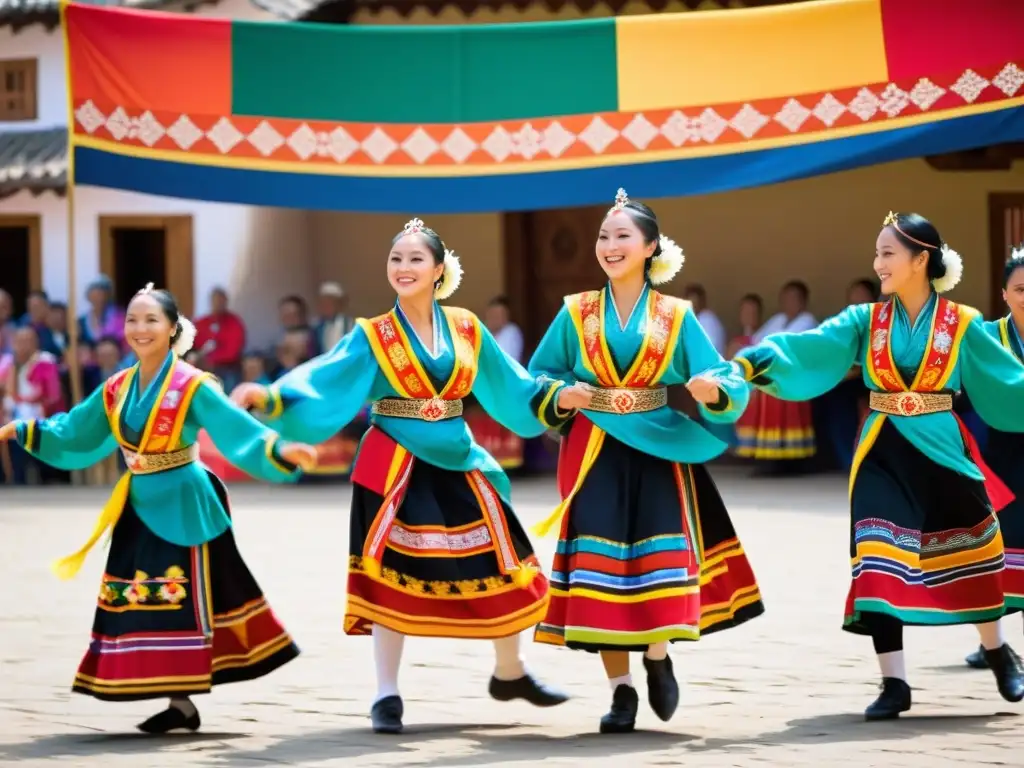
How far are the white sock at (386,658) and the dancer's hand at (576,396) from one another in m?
0.84

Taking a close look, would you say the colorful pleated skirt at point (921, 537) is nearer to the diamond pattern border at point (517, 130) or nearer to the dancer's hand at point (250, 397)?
the dancer's hand at point (250, 397)

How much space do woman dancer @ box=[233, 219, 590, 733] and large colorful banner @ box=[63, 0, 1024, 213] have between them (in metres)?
4.81

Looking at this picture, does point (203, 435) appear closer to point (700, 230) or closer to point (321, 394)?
point (700, 230)

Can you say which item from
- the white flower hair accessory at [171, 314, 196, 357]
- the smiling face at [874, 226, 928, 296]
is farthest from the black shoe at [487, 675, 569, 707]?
the smiling face at [874, 226, 928, 296]

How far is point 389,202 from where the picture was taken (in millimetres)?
11102

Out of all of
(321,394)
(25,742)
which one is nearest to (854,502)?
(321,394)

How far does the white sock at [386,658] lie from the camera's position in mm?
5828

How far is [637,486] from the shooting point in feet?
19.4

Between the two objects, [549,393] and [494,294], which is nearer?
[549,393]

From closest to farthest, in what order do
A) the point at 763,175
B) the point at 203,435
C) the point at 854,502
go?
the point at 854,502 < the point at 763,175 < the point at 203,435

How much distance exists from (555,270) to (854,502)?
9.46 metres

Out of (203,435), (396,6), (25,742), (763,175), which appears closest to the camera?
(25,742)

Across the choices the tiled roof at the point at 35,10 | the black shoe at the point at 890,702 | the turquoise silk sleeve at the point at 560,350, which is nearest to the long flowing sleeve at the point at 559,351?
the turquoise silk sleeve at the point at 560,350

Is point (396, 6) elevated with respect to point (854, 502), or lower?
elevated
